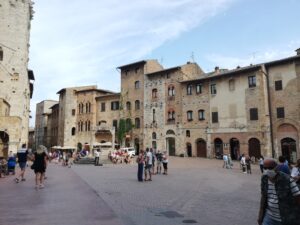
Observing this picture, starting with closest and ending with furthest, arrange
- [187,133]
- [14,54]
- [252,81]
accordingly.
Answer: [14,54] → [252,81] → [187,133]

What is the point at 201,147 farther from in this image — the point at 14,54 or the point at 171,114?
the point at 14,54

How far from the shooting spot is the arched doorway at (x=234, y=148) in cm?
3472

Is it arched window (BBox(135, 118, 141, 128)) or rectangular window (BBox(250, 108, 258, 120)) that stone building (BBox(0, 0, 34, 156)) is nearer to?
arched window (BBox(135, 118, 141, 128))

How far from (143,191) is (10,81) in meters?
27.5

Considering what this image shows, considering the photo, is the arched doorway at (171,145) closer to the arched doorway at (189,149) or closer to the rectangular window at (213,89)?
the arched doorway at (189,149)

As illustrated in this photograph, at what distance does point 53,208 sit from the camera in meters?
7.96

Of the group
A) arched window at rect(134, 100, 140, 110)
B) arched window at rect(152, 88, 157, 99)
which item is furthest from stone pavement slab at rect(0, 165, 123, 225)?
arched window at rect(134, 100, 140, 110)

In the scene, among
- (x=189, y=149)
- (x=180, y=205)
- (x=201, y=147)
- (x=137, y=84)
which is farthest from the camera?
(x=137, y=84)

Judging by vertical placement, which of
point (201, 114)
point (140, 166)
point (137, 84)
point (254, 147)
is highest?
point (137, 84)

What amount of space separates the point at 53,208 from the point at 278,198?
617cm

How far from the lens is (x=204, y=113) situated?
124 feet

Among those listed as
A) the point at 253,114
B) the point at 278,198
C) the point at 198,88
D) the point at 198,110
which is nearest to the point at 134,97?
the point at 198,88

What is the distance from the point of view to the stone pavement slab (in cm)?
668

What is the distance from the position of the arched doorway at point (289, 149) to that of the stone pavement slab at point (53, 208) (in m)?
25.9
